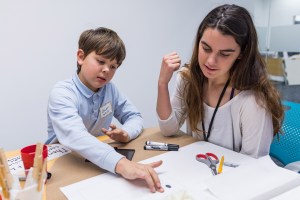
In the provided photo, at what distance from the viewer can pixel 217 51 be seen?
3.26 feet

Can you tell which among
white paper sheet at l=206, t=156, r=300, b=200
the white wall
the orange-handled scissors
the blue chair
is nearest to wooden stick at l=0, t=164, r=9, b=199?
white paper sheet at l=206, t=156, r=300, b=200

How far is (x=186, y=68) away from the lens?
1.28 m

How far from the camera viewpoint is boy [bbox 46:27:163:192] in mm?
903

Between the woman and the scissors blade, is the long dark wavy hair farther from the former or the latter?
the scissors blade

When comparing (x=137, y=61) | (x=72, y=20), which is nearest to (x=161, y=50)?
(x=137, y=61)

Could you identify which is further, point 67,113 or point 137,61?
point 137,61

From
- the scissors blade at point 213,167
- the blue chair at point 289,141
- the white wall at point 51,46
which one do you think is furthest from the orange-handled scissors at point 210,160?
the white wall at point 51,46

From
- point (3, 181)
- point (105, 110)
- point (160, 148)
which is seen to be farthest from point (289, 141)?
point (3, 181)

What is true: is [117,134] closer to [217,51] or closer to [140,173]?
[140,173]

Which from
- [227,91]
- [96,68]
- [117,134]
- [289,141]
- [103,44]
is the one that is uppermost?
[103,44]

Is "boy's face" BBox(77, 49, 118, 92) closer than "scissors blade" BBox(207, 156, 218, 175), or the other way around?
"scissors blade" BBox(207, 156, 218, 175)

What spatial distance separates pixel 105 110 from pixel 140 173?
0.59 m

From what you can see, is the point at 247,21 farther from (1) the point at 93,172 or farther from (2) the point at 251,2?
(2) the point at 251,2

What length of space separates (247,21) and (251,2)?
2095 mm
